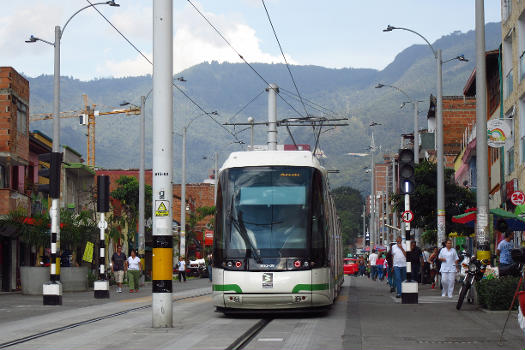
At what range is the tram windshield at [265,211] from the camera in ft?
64.6

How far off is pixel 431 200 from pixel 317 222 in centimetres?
3002

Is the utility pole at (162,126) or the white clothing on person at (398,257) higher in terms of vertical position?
the utility pole at (162,126)

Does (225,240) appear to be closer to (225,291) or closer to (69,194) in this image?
(225,291)

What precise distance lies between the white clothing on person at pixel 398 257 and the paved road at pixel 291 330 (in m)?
4.68

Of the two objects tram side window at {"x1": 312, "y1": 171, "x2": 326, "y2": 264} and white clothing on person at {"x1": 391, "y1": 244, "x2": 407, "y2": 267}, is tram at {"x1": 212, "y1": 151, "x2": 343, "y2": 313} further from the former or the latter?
white clothing on person at {"x1": 391, "y1": 244, "x2": 407, "y2": 267}

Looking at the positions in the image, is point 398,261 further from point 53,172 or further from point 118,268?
point 118,268

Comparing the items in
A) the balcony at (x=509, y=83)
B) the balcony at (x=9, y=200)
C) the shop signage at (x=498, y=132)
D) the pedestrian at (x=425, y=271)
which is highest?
the balcony at (x=509, y=83)

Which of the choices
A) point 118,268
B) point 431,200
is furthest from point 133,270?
point 431,200

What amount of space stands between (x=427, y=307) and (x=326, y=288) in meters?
4.94

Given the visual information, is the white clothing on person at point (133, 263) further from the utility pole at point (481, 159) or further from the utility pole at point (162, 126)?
the utility pole at point (162, 126)

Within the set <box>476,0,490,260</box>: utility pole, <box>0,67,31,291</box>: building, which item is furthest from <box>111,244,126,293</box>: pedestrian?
<box>476,0,490,260</box>: utility pole

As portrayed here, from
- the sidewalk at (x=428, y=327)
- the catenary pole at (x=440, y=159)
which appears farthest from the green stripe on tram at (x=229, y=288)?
the catenary pole at (x=440, y=159)

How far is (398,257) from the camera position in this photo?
28422 mm

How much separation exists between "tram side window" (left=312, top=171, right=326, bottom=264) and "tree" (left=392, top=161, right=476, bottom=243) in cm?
2830
